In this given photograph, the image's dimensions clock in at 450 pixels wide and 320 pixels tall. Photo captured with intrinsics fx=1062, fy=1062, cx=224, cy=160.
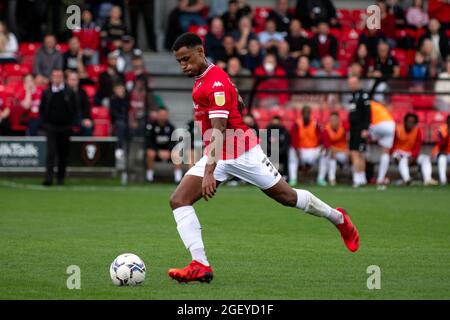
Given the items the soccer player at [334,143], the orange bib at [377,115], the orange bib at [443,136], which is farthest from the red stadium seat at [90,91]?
the orange bib at [443,136]

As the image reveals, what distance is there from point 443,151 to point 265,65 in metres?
4.73

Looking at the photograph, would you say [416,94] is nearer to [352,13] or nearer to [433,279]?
[352,13]

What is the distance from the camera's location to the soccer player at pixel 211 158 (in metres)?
9.12

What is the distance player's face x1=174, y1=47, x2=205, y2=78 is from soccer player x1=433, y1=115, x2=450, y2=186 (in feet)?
44.4

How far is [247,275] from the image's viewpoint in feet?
31.3

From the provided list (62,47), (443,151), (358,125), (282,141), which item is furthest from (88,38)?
(443,151)

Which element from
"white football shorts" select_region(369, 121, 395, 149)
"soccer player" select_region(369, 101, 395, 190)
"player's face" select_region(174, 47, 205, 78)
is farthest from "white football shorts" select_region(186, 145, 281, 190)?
"white football shorts" select_region(369, 121, 395, 149)

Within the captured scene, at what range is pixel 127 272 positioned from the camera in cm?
886

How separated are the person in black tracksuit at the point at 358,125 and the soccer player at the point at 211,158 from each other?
1235 cm

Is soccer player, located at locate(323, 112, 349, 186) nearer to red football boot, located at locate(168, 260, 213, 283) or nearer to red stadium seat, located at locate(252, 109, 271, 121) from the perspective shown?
red stadium seat, located at locate(252, 109, 271, 121)

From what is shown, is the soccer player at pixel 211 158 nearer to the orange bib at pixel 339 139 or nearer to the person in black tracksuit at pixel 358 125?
the person in black tracksuit at pixel 358 125

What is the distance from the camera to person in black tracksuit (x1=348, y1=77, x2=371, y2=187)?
22008 mm

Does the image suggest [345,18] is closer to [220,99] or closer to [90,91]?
[90,91]
